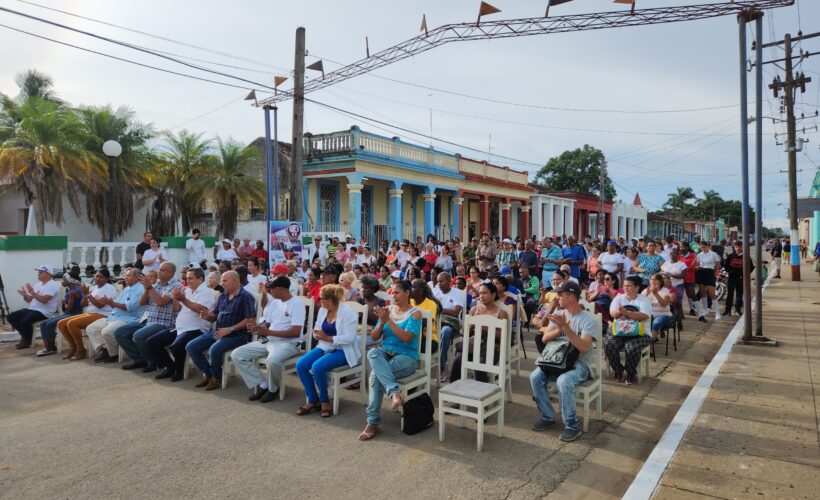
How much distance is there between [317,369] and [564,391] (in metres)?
2.39

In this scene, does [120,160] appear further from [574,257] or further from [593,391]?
[593,391]

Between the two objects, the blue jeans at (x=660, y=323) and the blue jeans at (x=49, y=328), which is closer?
the blue jeans at (x=660, y=323)

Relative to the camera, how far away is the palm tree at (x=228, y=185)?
18.2 meters

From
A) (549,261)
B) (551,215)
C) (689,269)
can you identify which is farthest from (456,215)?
(689,269)

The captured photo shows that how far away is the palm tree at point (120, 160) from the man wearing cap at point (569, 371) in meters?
14.0

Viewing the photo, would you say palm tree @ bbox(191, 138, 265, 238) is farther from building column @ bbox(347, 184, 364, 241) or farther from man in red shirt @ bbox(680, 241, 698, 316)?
man in red shirt @ bbox(680, 241, 698, 316)

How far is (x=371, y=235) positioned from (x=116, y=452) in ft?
54.6

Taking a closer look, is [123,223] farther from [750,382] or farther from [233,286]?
[750,382]

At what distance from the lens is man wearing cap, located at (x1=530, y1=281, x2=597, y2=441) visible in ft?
15.6

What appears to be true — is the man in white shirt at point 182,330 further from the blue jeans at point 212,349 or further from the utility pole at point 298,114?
the utility pole at point 298,114

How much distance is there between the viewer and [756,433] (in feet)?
15.6

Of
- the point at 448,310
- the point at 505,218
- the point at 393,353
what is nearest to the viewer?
the point at 393,353

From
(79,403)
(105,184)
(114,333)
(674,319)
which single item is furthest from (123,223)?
(674,319)

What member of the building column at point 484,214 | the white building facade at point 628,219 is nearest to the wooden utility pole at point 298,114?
the building column at point 484,214
